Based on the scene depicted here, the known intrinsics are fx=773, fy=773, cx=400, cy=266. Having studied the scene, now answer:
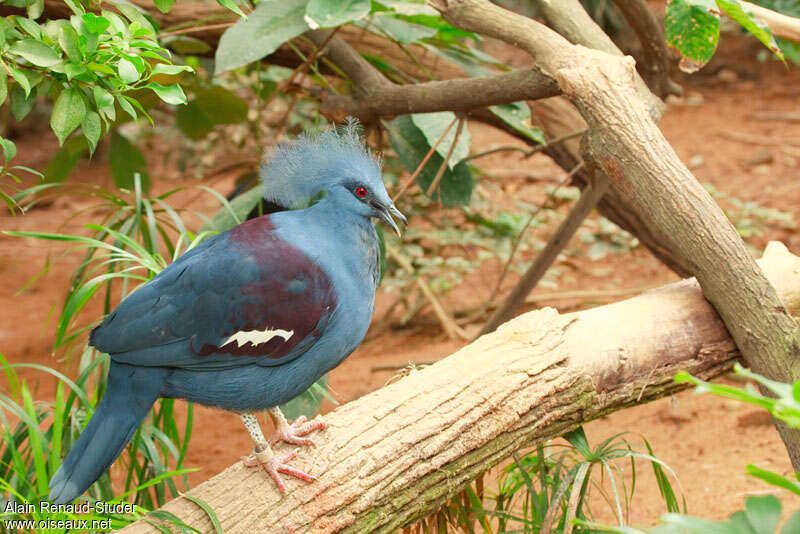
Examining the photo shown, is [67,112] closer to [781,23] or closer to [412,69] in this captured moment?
[412,69]

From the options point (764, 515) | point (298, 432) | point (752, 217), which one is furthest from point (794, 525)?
point (752, 217)


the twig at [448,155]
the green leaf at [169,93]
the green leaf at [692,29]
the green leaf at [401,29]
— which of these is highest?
the green leaf at [692,29]

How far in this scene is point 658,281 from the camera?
17.2 ft

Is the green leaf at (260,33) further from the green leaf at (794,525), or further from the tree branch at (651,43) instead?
the green leaf at (794,525)

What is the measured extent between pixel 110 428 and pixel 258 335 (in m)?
0.43

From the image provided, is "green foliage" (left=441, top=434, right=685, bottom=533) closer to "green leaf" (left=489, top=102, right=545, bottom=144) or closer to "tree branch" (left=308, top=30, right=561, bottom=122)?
"tree branch" (left=308, top=30, right=561, bottom=122)

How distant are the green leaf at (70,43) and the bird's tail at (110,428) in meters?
0.81

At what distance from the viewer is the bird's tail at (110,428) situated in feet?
6.16

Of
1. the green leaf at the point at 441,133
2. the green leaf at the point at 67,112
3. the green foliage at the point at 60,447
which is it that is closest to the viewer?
the green leaf at the point at 67,112

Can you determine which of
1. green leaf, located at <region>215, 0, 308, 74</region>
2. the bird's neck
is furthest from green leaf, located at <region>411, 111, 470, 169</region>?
the bird's neck

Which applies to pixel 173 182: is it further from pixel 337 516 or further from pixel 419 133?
pixel 337 516

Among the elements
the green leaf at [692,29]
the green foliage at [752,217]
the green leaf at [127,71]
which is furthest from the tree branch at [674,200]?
the green foliage at [752,217]

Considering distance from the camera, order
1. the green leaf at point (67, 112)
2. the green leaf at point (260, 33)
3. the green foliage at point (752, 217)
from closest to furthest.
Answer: the green leaf at point (67, 112)
the green leaf at point (260, 33)
the green foliage at point (752, 217)

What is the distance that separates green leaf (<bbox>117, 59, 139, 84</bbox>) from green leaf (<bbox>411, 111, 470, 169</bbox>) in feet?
5.77
